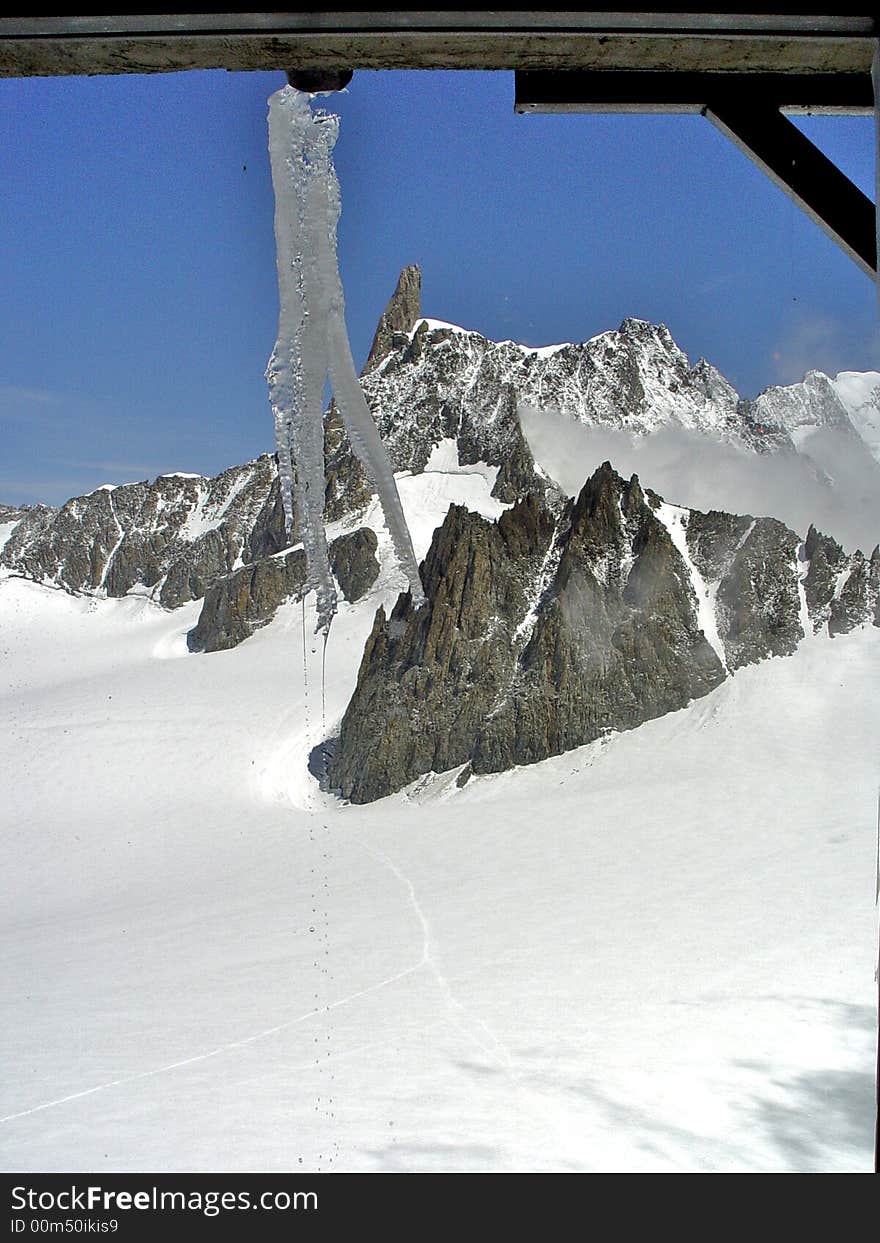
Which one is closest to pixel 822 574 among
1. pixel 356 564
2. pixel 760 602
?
pixel 760 602

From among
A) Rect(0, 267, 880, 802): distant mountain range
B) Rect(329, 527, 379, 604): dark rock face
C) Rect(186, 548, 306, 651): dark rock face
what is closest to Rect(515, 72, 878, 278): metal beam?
Rect(0, 267, 880, 802): distant mountain range

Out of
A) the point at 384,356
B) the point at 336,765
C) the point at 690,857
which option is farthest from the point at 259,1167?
the point at 384,356

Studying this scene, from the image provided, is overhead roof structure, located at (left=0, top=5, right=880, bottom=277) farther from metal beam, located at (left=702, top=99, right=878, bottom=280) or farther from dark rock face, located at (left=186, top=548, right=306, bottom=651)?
dark rock face, located at (left=186, top=548, right=306, bottom=651)

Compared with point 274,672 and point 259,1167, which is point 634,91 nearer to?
point 259,1167

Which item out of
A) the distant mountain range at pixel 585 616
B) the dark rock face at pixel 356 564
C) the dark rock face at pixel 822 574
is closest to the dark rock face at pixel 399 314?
the dark rock face at pixel 356 564

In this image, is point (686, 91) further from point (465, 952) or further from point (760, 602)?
point (760, 602)

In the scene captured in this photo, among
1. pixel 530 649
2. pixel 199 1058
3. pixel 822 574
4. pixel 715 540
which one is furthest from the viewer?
pixel 715 540

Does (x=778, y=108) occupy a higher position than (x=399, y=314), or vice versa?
(x=399, y=314)
